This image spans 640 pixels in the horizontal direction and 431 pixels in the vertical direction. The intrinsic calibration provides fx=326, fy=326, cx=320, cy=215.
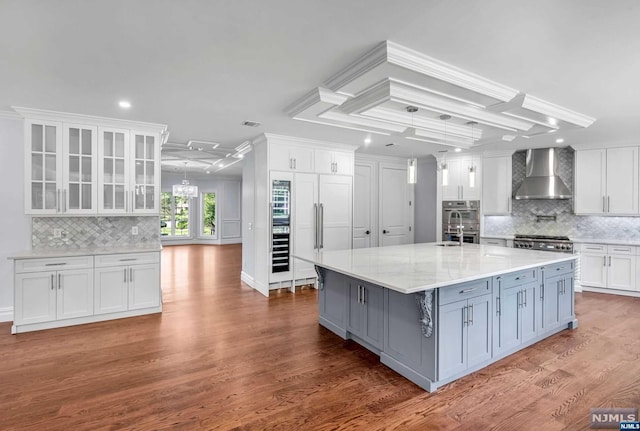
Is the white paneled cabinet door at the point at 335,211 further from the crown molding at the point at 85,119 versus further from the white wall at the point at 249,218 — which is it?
the crown molding at the point at 85,119

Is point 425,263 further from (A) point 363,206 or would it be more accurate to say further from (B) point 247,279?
(B) point 247,279

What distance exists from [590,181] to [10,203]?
884 cm

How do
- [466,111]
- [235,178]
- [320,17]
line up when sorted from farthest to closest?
[235,178] < [466,111] < [320,17]

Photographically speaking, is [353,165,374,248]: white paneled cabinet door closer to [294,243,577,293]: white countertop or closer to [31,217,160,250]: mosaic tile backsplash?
[294,243,577,293]: white countertop

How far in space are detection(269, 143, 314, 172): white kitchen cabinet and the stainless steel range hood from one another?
158 inches

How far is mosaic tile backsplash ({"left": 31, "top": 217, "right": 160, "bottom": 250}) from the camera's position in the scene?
426cm

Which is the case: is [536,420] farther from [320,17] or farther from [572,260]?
[320,17]

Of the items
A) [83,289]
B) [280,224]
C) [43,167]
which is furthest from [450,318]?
[43,167]

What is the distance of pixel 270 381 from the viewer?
2695 millimetres

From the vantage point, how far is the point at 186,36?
2.23 metres

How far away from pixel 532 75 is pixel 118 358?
4581 millimetres

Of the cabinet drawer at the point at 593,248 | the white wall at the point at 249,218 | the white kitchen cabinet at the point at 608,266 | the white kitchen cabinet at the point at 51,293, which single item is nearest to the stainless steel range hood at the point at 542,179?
the cabinet drawer at the point at 593,248

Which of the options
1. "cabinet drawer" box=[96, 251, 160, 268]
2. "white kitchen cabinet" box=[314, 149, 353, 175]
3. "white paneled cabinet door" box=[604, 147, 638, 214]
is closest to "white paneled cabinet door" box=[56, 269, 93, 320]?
"cabinet drawer" box=[96, 251, 160, 268]

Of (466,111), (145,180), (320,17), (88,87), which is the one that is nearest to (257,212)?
(145,180)
